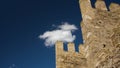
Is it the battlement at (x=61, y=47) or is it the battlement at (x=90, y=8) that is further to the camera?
the battlement at (x=61, y=47)

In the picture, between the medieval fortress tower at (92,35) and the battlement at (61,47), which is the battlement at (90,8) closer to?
the medieval fortress tower at (92,35)

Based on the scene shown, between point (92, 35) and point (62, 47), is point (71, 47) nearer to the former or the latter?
point (62, 47)

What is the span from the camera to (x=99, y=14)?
15.8 meters

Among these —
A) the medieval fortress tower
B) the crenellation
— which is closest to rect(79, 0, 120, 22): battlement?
the medieval fortress tower

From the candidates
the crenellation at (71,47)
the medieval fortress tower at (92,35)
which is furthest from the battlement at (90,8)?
the crenellation at (71,47)

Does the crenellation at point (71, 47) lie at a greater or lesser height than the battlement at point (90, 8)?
lesser

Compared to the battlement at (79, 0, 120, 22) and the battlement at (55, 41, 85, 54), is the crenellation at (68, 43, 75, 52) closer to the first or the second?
the battlement at (55, 41, 85, 54)

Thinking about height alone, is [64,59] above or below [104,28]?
below

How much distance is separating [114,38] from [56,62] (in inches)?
527

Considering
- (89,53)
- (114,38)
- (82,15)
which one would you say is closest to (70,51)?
(82,15)

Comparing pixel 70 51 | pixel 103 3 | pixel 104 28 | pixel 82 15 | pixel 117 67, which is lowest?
pixel 117 67

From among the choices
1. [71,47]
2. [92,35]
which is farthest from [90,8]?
[71,47]

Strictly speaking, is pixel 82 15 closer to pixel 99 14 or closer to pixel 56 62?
pixel 99 14

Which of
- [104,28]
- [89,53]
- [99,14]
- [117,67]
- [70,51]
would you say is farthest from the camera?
[70,51]
